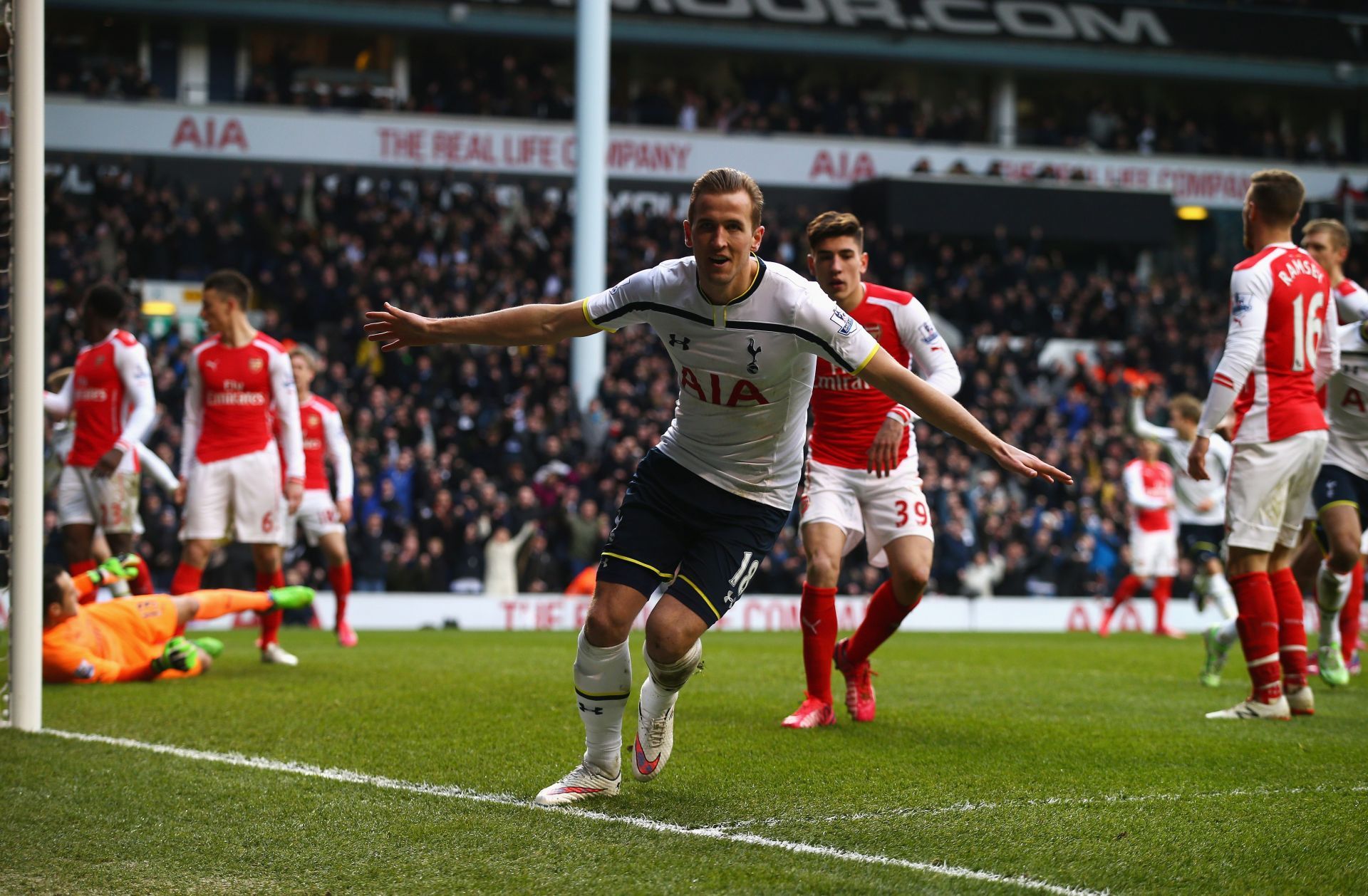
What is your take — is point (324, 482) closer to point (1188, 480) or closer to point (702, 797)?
point (702, 797)

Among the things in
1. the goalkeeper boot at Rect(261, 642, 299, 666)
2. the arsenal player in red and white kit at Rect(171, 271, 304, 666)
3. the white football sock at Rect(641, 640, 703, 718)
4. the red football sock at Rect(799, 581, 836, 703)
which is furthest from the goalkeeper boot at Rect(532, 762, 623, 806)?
the goalkeeper boot at Rect(261, 642, 299, 666)

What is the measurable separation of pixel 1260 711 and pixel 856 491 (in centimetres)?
Result: 244

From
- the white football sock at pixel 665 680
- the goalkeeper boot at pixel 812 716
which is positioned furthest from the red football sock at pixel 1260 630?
the white football sock at pixel 665 680

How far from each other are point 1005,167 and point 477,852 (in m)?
34.7

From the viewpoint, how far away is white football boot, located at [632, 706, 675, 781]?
553 centimetres

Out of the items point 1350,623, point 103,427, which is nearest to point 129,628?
point 103,427

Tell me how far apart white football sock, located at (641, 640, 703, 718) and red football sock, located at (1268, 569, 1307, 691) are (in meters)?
3.96

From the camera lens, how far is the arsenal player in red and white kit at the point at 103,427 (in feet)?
33.1

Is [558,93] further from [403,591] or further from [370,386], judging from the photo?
[403,591]

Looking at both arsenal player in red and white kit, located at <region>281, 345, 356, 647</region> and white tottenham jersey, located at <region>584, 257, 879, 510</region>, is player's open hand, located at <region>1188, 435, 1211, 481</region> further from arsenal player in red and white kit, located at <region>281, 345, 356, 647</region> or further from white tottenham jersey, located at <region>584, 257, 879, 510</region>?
arsenal player in red and white kit, located at <region>281, 345, 356, 647</region>

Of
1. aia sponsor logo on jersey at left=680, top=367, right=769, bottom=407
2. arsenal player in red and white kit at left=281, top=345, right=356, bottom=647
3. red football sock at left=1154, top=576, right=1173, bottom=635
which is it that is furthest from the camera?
red football sock at left=1154, top=576, right=1173, bottom=635

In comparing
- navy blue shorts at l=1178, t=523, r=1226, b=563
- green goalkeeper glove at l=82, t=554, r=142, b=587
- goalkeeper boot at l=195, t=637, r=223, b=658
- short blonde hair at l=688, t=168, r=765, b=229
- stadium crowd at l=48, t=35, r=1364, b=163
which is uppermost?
stadium crowd at l=48, t=35, r=1364, b=163

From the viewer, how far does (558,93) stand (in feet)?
114

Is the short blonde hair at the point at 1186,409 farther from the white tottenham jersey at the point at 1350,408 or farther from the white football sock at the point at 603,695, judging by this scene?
the white football sock at the point at 603,695
